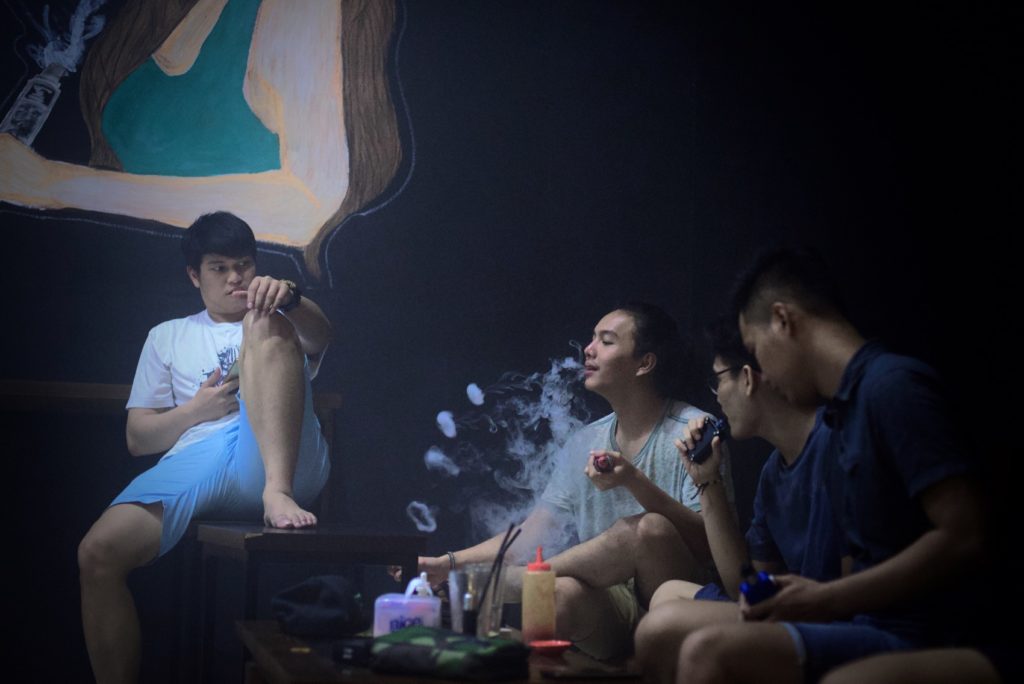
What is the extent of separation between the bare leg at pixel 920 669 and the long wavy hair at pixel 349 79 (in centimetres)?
224

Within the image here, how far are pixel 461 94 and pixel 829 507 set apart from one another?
6.53 ft

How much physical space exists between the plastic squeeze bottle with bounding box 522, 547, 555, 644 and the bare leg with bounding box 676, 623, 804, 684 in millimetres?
528

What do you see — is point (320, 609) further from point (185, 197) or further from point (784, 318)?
point (185, 197)

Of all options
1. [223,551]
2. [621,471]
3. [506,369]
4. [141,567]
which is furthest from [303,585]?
[506,369]

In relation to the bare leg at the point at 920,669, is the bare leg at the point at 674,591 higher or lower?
lower

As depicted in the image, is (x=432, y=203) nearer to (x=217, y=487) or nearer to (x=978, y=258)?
(x=217, y=487)

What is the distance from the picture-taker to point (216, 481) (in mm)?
2928

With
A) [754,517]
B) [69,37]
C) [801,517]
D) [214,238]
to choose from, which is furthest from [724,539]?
[69,37]

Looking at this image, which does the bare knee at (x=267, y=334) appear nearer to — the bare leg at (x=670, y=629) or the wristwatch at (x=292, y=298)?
the wristwatch at (x=292, y=298)

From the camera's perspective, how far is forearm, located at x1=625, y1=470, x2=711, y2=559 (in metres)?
2.62

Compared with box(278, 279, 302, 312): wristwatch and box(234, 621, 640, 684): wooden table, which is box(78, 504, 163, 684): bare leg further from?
box(234, 621, 640, 684): wooden table

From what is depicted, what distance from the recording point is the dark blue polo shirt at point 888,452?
1444 millimetres

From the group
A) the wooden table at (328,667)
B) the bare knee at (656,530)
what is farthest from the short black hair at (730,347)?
the wooden table at (328,667)

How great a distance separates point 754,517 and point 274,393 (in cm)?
126
